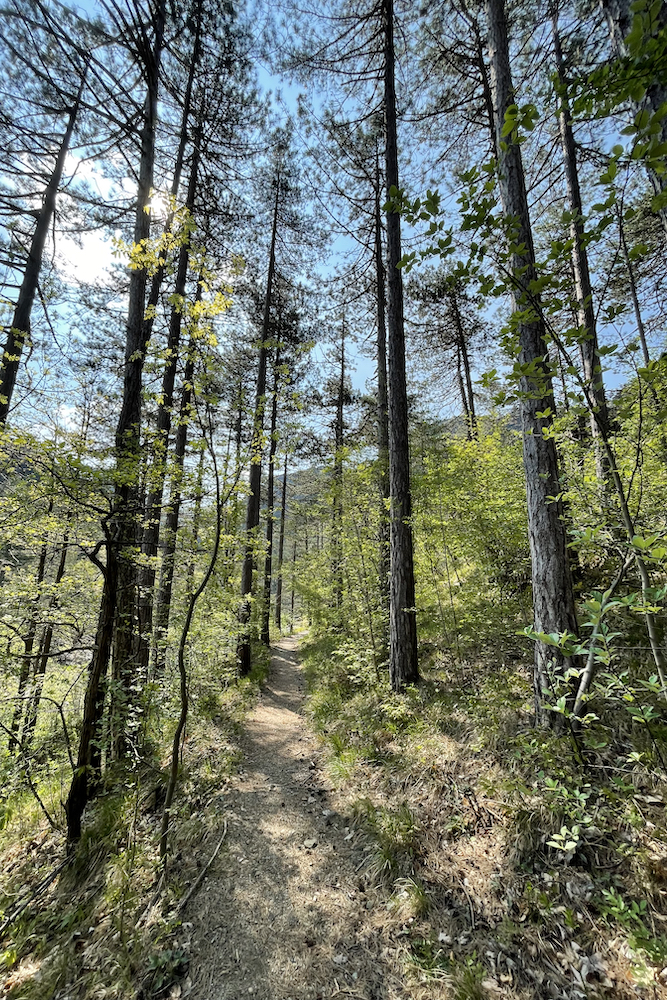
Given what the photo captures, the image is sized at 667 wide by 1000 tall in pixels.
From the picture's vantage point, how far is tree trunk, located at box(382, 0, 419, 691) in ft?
17.8

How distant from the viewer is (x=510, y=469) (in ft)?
18.7

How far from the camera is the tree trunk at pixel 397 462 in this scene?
5418 mm

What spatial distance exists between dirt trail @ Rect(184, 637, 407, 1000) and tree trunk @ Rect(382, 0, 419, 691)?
1.92 m

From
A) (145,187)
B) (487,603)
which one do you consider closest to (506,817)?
(487,603)

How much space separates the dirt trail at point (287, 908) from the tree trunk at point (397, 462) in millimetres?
1917

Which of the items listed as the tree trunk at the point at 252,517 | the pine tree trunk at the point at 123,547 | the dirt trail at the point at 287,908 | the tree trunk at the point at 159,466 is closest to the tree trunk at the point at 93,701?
the pine tree trunk at the point at 123,547

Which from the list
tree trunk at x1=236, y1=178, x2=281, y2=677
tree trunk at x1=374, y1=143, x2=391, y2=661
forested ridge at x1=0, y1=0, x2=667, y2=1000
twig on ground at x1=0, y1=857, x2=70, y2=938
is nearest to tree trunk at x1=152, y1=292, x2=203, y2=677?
forested ridge at x1=0, y1=0, x2=667, y2=1000

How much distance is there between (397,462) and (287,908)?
499cm

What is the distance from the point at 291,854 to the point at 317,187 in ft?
34.6

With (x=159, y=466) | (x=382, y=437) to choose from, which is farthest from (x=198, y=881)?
(x=382, y=437)

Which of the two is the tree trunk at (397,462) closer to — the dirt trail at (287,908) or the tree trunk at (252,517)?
the dirt trail at (287,908)

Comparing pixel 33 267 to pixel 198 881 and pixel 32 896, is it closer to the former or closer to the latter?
pixel 32 896

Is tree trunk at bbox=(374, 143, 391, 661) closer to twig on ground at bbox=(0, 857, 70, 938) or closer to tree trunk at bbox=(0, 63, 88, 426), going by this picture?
twig on ground at bbox=(0, 857, 70, 938)

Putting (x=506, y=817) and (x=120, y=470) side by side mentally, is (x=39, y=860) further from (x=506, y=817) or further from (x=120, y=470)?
(x=506, y=817)
